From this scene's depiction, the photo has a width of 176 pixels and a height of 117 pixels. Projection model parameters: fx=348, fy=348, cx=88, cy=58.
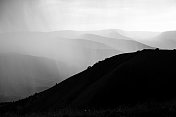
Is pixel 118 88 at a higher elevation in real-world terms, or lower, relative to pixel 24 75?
lower

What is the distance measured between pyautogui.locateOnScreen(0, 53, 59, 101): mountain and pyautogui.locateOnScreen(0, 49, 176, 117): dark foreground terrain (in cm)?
6481

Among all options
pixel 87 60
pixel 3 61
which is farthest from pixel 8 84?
pixel 87 60

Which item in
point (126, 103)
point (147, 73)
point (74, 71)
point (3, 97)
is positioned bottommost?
point (126, 103)

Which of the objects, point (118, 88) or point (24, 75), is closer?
point (118, 88)

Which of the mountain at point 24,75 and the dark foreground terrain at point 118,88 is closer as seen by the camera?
the dark foreground terrain at point 118,88

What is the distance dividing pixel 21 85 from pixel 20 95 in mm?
18038

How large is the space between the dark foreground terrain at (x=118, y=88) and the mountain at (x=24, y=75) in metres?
64.8

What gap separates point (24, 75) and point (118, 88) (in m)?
112

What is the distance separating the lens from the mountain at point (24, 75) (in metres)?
117

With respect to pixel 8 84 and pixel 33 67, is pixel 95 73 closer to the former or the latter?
pixel 8 84

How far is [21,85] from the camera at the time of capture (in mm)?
126688

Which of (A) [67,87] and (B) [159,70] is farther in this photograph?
(A) [67,87]

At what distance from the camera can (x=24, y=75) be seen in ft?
465

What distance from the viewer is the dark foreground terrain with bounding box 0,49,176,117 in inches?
1192
